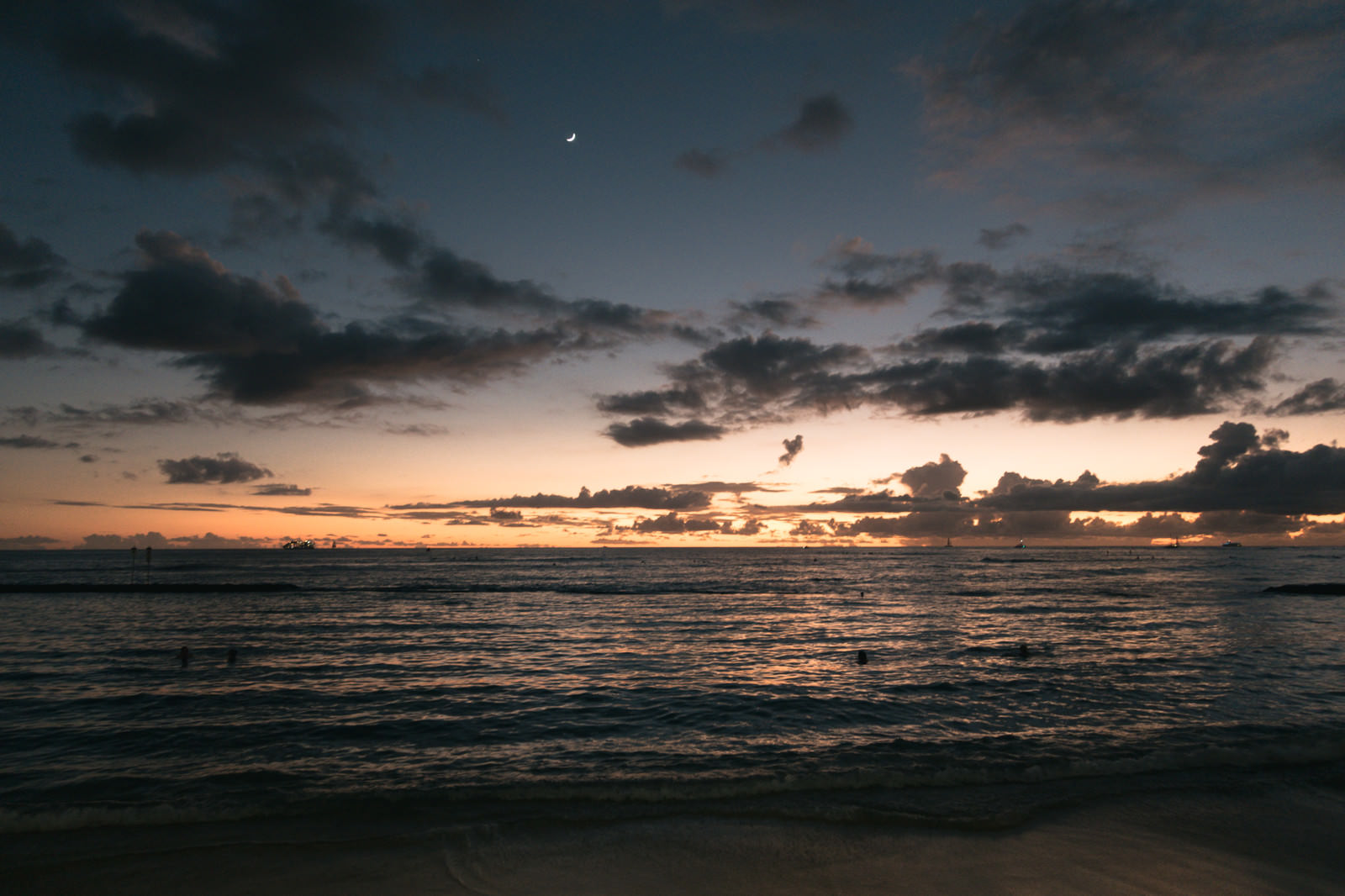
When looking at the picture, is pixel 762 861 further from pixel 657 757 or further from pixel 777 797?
pixel 657 757

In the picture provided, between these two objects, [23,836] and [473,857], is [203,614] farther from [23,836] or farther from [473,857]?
[473,857]

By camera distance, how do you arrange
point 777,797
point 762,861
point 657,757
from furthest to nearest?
point 657,757 → point 777,797 → point 762,861

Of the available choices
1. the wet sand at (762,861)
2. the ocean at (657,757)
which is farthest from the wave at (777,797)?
the wet sand at (762,861)

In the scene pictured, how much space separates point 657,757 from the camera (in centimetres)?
1650

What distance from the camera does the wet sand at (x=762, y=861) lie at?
31.5 ft

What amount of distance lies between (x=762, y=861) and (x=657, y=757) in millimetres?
6462

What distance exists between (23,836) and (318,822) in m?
5.09

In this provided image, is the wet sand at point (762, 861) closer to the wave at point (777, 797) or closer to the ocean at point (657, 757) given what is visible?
the ocean at point (657, 757)

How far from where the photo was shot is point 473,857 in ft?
34.8

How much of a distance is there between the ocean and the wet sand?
0.07 metres

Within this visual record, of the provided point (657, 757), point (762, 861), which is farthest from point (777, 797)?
point (657, 757)

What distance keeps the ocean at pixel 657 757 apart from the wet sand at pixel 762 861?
68 millimetres

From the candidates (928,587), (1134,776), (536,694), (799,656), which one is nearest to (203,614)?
(536,694)

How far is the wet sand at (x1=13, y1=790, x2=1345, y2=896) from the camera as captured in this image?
9.59m
